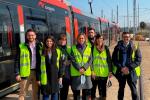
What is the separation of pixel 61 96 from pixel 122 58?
172 cm

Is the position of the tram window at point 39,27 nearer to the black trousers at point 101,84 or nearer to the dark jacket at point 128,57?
the black trousers at point 101,84

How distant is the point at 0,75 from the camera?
9.28 meters

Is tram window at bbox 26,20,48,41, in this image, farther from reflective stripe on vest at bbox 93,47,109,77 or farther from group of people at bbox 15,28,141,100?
reflective stripe on vest at bbox 93,47,109,77

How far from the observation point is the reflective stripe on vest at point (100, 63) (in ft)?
28.8

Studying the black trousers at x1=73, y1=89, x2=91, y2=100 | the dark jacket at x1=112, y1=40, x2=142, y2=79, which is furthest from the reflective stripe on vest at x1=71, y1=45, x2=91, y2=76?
the dark jacket at x1=112, y1=40, x2=142, y2=79

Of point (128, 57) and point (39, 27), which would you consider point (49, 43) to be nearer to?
point (128, 57)

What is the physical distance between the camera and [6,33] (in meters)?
9.78

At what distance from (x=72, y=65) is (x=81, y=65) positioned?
0.21 meters

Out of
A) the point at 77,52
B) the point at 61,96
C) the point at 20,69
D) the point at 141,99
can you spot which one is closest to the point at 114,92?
the point at 141,99

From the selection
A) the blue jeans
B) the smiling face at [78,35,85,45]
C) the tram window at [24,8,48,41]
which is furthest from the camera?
the tram window at [24,8,48,41]

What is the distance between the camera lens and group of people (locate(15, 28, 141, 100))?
25.9 ft

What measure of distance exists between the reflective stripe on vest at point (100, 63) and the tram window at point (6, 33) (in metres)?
2.25

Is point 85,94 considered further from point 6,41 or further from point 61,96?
point 6,41

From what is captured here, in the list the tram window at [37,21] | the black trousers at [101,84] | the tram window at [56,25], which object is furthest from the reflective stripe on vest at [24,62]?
the tram window at [56,25]
